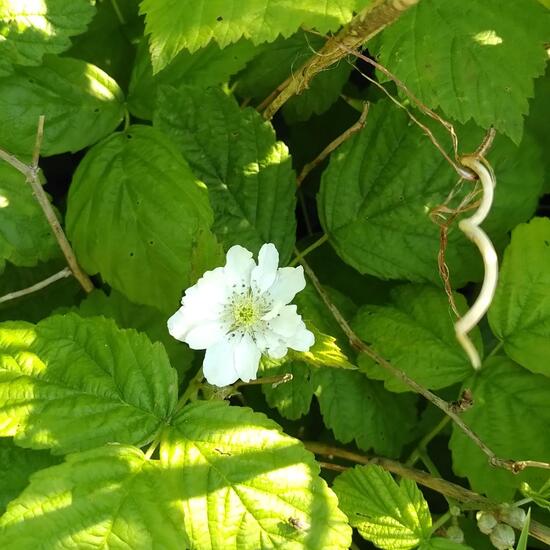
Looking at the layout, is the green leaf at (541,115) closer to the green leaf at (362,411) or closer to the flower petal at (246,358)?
the green leaf at (362,411)

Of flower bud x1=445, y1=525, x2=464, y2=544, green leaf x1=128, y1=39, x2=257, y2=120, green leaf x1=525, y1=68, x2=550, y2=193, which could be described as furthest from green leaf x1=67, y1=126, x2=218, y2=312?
green leaf x1=525, y1=68, x2=550, y2=193

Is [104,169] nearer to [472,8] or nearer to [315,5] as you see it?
[315,5]

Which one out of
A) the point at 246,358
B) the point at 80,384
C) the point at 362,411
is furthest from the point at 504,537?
the point at 80,384

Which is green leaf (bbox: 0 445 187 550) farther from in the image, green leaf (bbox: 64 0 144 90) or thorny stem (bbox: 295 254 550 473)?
green leaf (bbox: 64 0 144 90)

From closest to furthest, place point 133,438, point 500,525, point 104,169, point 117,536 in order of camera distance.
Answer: point 117,536, point 133,438, point 500,525, point 104,169

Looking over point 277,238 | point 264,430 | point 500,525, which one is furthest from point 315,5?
point 500,525
